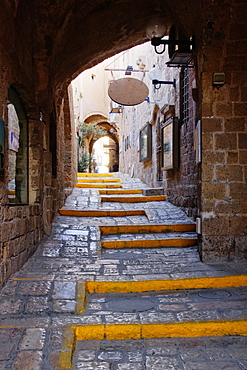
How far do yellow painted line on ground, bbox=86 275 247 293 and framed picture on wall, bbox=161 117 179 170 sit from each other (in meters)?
3.70

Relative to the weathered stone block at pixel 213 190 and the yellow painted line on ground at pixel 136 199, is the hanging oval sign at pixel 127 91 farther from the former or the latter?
the weathered stone block at pixel 213 190

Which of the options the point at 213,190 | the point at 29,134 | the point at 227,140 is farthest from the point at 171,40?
the point at 29,134

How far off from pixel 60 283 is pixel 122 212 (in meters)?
3.41

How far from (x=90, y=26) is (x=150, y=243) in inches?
150

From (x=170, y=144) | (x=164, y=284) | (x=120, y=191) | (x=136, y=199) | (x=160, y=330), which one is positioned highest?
(x=170, y=144)

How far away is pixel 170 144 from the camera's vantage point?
7199mm

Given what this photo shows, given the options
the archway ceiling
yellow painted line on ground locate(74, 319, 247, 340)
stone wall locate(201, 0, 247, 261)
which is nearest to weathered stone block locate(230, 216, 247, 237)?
stone wall locate(201, 0, 247, 261)

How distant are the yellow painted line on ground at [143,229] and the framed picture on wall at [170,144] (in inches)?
68.2

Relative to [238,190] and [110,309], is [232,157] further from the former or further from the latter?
[110,309]

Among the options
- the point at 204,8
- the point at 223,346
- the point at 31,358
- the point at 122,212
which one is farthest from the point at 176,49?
the point at 31,358

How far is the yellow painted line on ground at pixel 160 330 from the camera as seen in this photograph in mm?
2611

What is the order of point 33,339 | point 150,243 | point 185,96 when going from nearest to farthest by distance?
point 33,339
point 150,243
point 185,96

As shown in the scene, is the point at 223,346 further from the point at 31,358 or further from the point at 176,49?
the point at 176,49

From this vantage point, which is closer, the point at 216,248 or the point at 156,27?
the point at 216,248
